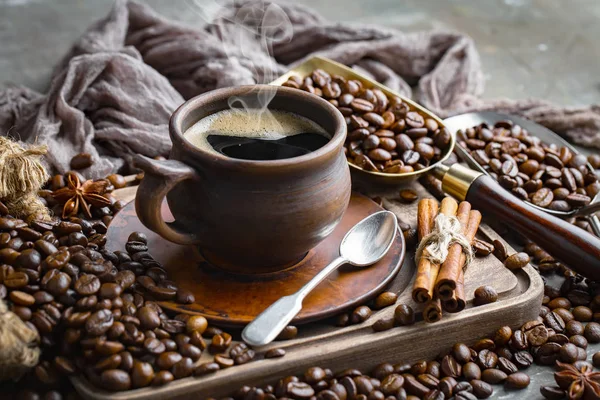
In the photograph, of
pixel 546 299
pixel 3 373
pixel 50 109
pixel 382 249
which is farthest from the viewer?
pixel 50 109

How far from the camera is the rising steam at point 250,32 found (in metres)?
2.63

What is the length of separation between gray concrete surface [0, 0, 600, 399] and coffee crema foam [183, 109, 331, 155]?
160 cm

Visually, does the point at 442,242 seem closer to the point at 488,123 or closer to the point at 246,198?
the point at 246,198

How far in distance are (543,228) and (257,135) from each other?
0.79 m

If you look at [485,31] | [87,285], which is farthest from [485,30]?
[87,285]

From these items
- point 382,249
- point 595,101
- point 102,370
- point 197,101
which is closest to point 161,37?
point 197,101

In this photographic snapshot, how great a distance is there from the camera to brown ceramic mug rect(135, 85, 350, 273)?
1292mm

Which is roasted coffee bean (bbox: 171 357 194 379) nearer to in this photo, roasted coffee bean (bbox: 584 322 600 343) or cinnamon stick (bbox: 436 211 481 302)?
cinnamon stick (bbox: 436 211 481 302)

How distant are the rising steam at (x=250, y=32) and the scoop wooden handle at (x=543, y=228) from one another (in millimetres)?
1028

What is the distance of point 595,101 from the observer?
10.0 feet

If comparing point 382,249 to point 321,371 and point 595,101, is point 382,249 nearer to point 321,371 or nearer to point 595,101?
point 321,371

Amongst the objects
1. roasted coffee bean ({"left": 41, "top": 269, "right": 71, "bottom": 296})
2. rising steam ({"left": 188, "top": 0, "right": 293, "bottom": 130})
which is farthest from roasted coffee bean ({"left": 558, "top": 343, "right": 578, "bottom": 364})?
rising steam ({"left": 188, "top": 0, "right": 293, "bottom": 130})

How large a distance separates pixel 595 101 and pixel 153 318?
8.23 feet

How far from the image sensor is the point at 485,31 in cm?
374
